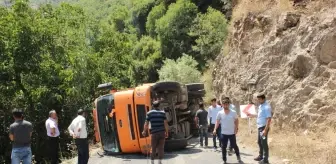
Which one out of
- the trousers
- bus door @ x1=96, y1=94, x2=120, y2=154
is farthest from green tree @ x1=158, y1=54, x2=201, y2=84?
the trousers

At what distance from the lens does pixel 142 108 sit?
1462 cm

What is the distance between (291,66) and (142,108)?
19.2 feet

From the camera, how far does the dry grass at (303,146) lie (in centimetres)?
1059

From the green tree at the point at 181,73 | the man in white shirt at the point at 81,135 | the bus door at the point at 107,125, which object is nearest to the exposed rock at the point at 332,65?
the bus door at the point at 107,125

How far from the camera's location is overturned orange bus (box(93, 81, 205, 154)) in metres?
14.7

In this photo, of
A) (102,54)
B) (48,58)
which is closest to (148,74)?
(102,54)

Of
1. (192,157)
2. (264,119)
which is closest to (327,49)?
(264,119)

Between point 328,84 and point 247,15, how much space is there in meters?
7.46

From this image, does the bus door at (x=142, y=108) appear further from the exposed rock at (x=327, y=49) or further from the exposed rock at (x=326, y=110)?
the exposed rock at (x=327, y=49)

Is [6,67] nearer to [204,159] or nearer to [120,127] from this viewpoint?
[120,127]

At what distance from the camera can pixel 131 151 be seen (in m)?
15.4

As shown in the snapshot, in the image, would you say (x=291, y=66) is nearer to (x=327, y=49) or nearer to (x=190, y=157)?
(x=327, y=49)

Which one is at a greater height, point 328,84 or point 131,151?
point 328,84

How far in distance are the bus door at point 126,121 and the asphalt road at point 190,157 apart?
40 cm
